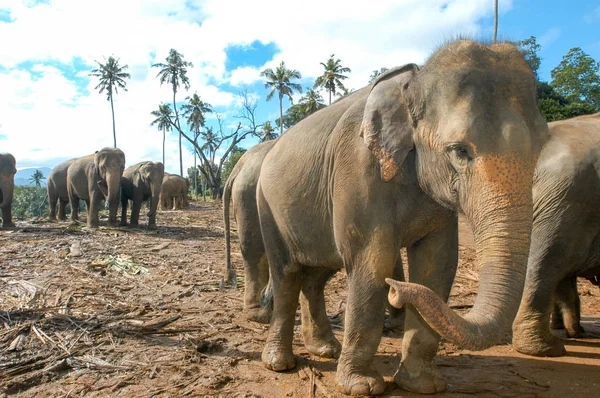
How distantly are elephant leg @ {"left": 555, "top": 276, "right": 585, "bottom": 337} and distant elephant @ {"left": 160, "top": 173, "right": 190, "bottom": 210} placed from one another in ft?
77.9

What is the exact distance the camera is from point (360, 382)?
2.94 metres

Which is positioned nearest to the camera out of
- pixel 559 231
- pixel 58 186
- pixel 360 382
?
pixel 360 382

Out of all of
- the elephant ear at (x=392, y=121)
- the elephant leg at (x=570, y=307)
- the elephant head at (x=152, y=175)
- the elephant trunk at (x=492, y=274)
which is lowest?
the elephant leg at (x=570, y=307)

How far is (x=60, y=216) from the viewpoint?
18062 millimetres

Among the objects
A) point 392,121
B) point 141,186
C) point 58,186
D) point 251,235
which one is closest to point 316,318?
point 251,235

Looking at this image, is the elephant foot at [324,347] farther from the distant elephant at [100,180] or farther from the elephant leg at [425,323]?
the distant elephant at [100,180]

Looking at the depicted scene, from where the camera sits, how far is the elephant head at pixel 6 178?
44.2 feet

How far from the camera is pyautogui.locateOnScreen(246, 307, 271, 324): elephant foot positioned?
4.81 metres

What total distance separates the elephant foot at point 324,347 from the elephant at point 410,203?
0.01m

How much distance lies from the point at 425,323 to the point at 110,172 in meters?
12.5

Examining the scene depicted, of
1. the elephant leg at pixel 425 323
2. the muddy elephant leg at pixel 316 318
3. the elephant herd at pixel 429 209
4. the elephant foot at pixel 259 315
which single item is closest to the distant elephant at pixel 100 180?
the elephant foot at pixel 259 315

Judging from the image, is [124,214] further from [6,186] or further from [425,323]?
[425,323]

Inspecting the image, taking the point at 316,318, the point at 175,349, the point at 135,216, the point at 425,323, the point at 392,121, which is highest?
the point at 392,121

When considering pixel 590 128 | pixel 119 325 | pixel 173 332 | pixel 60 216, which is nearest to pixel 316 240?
pixel 173 332
